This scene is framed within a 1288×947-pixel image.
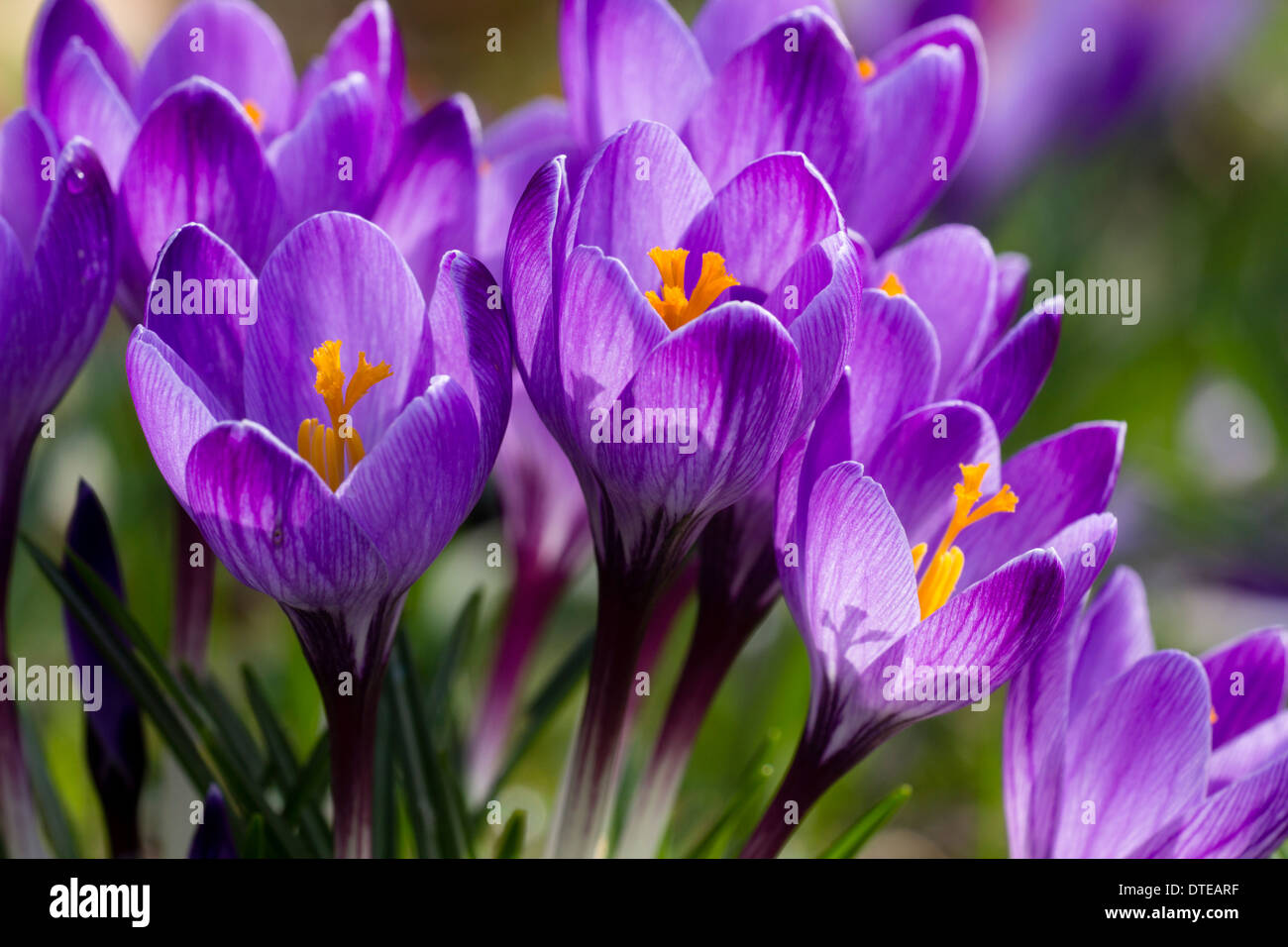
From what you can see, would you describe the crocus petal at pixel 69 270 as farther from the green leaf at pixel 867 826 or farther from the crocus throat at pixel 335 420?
the green leaf at pixel 867 826

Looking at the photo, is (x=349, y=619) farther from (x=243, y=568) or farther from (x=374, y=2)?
(x=374, y=2)

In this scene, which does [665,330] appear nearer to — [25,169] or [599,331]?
[599,331]

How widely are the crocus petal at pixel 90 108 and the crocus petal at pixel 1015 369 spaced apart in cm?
33

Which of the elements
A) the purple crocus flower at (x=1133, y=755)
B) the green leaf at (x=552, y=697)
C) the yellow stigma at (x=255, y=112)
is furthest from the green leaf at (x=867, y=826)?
the yellow stigma at (x=255, y=112)

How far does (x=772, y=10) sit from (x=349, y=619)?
1.10 ft

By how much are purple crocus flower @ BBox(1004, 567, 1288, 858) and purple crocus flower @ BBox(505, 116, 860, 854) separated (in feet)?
0.47

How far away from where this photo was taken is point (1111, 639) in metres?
0.51

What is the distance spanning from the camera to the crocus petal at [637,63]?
1.67 ft

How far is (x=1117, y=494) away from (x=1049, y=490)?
95cm

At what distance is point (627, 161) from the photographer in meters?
0.42

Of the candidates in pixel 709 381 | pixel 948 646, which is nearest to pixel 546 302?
pixel 709 381

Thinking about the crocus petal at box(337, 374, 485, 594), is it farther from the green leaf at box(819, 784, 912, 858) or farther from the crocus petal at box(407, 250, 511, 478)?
the green leaf at box(819, 784, 912, 858)

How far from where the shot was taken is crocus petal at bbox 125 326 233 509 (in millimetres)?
382

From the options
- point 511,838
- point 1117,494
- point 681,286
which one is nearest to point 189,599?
point 511,838
